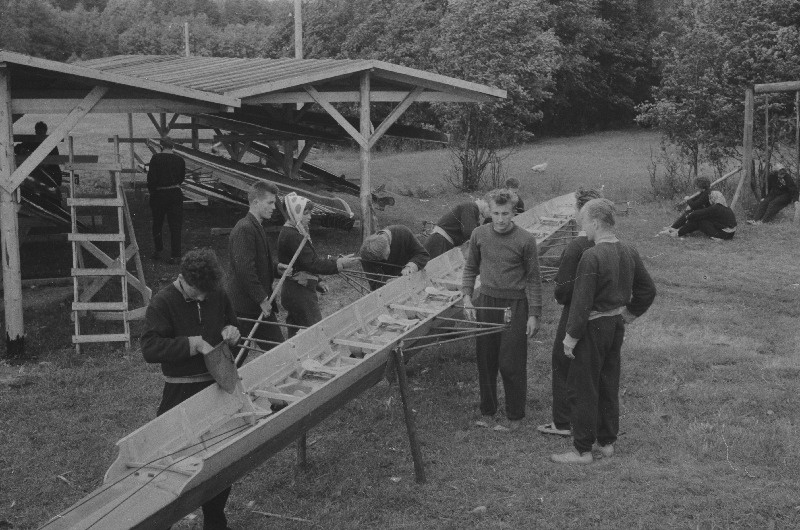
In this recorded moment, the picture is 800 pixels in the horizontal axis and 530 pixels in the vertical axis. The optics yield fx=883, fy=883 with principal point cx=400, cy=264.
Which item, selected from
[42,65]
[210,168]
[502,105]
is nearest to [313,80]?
[210,168]

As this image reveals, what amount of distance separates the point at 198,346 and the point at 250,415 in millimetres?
802

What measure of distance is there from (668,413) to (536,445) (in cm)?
140

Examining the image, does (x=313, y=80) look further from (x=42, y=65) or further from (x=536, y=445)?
(x=536, y=445)

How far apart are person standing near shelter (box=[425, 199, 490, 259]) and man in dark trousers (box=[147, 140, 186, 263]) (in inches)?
207

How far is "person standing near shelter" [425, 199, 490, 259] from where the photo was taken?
1000 cm

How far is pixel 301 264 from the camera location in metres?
7.88

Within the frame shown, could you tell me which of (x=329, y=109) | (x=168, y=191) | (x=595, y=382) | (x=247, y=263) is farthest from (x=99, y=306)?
(x=595, y=382)

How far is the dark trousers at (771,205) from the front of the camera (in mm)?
16859

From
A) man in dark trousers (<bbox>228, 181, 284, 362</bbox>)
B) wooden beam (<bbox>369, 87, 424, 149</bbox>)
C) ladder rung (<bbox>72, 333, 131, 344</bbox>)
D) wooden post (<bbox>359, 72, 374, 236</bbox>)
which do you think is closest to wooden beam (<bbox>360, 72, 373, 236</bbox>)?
wooden post (<bbox>359, 72, 374, 236</bbox>)

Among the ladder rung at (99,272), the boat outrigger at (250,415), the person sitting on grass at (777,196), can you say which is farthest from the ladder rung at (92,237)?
the person sitting on grass at (777,196)

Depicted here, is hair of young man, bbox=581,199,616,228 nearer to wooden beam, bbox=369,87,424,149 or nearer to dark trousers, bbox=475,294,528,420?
dark trousers, bbox=475,294,528,420

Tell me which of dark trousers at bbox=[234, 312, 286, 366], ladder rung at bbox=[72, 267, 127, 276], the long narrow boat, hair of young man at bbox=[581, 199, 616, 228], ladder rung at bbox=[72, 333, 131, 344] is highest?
hair of young man at bbox=[581, 199, 616, 228]

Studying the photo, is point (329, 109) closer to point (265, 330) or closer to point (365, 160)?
point (365, 160)

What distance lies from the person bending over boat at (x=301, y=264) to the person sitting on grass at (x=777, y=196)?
1156cm
